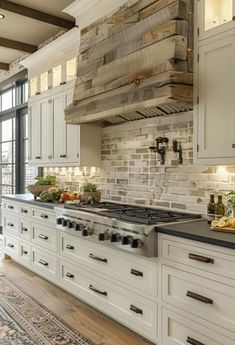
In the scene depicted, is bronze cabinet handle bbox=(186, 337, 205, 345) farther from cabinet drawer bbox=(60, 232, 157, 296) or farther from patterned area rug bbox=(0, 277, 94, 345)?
patterned area rug bbox=(0, 277, 94, 345)

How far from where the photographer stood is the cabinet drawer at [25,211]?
4.43 meters

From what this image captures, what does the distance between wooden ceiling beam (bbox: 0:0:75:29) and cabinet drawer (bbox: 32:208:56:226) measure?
245 cm

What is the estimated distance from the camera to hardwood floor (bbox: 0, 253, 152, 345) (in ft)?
9.12

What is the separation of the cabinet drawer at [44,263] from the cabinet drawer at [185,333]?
175cm

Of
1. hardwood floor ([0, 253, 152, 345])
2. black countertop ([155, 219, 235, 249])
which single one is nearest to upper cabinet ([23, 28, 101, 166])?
hardwood floor ([0, 253, 152, 345])

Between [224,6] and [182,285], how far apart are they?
2022 millimetres

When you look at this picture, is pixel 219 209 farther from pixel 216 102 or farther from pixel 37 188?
pixel 37 188

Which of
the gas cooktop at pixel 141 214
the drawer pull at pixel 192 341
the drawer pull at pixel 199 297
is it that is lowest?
the drawer pull at pixel 192 341

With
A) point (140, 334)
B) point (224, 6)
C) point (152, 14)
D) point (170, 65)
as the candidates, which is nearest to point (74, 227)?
point (140, 334)

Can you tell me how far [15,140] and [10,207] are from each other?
6.51 feet

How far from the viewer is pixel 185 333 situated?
7.60ft

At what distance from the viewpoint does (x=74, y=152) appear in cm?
425

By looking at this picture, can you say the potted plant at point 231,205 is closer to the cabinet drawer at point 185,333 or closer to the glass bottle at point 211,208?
the glass bottle at point 211,208

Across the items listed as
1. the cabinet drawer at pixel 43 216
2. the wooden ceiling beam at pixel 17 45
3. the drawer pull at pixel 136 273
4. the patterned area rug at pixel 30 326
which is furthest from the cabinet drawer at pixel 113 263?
the wooden ceiling beam at pixel 17 45
